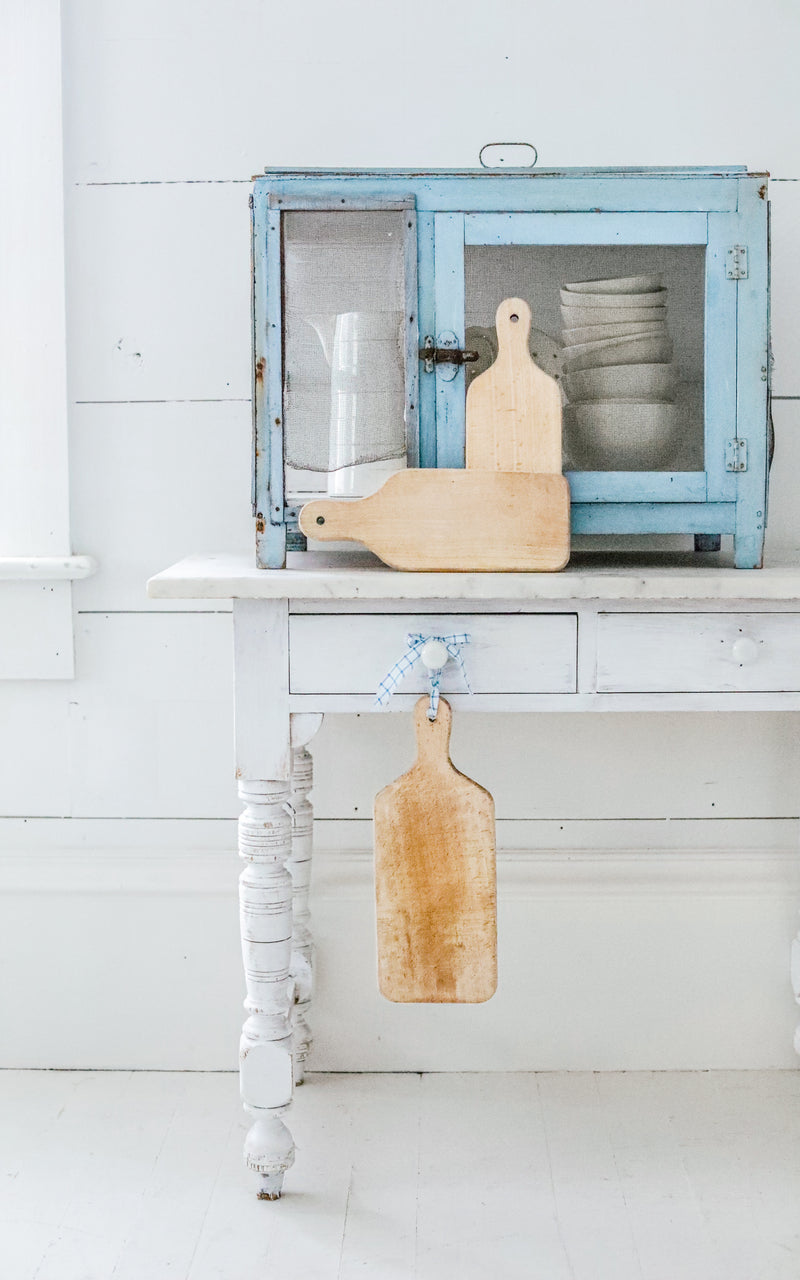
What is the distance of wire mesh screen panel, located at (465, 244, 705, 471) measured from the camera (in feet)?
4.33

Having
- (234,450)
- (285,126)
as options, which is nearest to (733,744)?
(234,450)

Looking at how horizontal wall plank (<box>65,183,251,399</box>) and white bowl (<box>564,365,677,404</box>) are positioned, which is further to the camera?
horizontal wall plank (<box>65,183,251,399</box>)

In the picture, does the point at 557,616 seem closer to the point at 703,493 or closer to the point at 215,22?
the point at 703,493

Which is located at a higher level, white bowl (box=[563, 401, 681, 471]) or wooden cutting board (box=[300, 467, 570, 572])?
white bowl (box=[563, 401, 681, 471])

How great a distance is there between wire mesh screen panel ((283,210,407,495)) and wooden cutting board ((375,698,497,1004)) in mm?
298

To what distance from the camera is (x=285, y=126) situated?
1632 mm

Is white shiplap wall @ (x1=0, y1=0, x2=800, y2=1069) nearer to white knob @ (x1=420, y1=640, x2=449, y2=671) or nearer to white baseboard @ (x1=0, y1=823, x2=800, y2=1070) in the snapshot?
white baseboard @ (x1=0, y1=823, x2=800, y2=1070)

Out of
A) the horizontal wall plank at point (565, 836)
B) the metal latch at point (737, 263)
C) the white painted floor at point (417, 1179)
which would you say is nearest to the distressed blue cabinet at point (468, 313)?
the metal latch at point (737, 263)

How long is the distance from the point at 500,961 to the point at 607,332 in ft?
2.90

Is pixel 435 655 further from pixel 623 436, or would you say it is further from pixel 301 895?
pixel 301 895

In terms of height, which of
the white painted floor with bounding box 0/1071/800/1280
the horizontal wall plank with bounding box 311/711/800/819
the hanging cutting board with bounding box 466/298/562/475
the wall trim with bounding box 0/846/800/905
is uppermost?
the hanging cutting board with bounding box 466/298/562/475

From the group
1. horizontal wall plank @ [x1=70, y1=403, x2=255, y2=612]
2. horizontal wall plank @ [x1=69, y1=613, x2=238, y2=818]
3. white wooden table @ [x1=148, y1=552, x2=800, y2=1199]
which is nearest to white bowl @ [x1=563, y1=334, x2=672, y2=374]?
white wooden table @ [x1=148, y1=552, x2=800, y2=1199]

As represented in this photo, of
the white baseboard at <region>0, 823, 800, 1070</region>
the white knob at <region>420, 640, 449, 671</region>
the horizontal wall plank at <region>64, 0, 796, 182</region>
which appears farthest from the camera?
the white baseboard at <region>0, 823, 800, 1070</region>

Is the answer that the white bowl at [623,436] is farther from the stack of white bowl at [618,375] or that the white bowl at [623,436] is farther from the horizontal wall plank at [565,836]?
the horizontal wall plank at [565,836]
